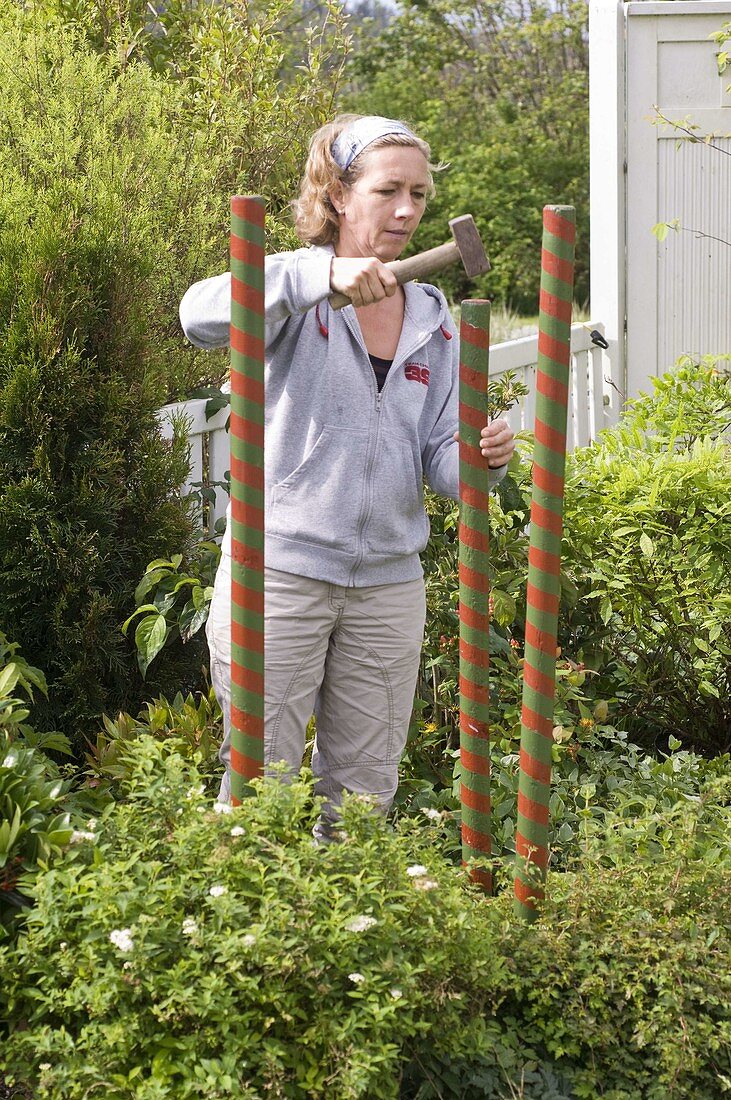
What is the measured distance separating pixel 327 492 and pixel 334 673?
428 mm

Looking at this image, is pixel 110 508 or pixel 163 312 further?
pixel 163 312

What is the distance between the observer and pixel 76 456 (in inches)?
130

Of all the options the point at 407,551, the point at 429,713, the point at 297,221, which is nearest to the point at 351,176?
the point at 297,221

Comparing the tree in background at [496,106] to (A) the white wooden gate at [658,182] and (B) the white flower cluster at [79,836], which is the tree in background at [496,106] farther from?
(B) the white flower cluster at [79,836]

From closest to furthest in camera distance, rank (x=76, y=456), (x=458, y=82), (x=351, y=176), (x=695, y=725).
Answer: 1. (x=351, y=176)
2. (x=76, y=456)
3. (x=695, y=725)
4. (x=458, y=82)

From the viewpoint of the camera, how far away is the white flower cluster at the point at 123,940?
1.86m

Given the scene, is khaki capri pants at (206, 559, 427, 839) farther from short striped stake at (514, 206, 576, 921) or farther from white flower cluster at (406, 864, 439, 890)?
white flower cluster at (406, 864, 439, 890)

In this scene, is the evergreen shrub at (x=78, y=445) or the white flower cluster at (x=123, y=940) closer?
the white flower cluster at (x=123, y=940)

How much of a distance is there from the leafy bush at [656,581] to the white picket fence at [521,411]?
0.53 metres

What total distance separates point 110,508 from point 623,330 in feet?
13.5

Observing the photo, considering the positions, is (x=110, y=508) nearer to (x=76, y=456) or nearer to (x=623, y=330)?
(x=76, y=456)

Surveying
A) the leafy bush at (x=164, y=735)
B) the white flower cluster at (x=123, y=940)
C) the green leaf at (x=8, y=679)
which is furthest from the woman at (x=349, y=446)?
the white flower cluster at (x=123, y=940)

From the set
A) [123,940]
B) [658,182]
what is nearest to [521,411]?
[658,182]

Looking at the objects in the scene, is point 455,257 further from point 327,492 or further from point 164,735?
point 164,735
